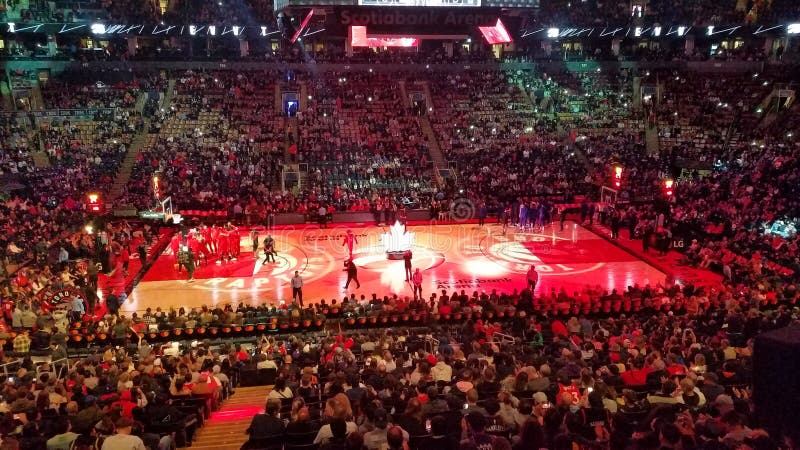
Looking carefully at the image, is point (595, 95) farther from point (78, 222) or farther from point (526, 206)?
point (78, 222)

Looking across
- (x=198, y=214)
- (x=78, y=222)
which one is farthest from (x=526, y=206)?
(x=78, y=222)

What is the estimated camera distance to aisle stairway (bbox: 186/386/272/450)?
923 cm

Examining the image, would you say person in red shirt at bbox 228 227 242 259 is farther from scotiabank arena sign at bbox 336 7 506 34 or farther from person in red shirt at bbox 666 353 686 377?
person in red shirt at bbox 666 353 686 377

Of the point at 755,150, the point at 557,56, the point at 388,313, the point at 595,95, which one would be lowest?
the point at 388,313

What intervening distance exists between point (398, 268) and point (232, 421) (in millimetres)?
12940

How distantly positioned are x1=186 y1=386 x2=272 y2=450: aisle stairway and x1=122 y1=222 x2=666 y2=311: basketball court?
759 cm

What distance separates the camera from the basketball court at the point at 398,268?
2028 cm

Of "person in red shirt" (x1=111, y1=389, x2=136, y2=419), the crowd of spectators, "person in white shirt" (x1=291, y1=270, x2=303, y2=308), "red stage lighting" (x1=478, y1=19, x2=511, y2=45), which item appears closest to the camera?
the crowd of spectators

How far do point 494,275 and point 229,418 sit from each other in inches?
508

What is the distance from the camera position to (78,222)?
27.2 metres

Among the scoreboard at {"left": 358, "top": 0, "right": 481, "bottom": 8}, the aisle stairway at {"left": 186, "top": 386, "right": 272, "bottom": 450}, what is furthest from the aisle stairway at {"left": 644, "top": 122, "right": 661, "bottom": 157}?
the aisle stairway at {"left": 186, "top": 386, "right": 272, "bottom": 450}

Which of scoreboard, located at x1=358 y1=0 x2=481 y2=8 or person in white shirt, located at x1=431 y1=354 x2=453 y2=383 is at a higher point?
scoreboard, located at x1=358 y1=0 x2=481 y2=8

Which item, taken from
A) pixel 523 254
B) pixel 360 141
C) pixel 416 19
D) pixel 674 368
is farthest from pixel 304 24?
pixel 360 141

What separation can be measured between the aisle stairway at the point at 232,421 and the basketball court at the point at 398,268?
7586 millimetres
